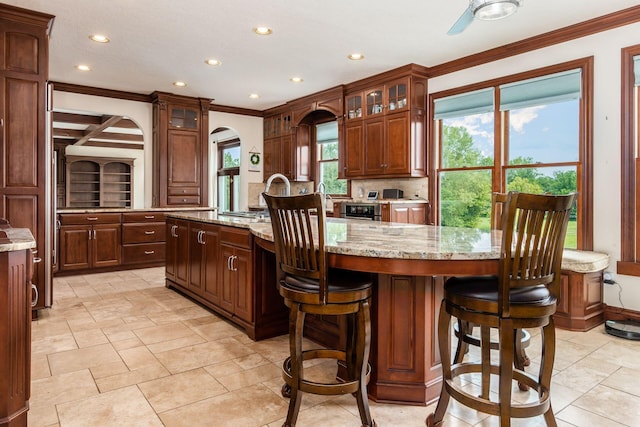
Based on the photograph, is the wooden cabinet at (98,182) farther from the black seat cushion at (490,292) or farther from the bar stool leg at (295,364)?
the black seat cushion at (490,292)

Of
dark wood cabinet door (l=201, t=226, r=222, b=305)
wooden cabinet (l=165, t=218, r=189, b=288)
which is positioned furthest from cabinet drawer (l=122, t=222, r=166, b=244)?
dark wood cabinet door (l=201, t=226, r=222, b=305)

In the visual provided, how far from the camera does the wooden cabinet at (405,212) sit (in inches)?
203

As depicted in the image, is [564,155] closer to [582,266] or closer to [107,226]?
[582,266]

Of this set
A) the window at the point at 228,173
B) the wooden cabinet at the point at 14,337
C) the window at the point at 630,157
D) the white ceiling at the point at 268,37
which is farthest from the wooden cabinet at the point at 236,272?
the window at the point at 228,173

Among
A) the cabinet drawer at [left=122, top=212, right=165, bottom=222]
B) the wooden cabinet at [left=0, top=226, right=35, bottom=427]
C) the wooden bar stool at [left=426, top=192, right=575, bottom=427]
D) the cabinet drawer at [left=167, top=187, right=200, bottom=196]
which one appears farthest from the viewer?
the cabinet drawer at [left=167, top=187, right=200, bottom=196]

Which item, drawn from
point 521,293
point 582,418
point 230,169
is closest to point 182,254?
point 521,293

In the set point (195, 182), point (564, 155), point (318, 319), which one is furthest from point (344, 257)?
point (195, 182)

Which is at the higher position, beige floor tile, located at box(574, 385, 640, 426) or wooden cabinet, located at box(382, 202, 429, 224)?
wooden cabinet, located at box(382, 202, 429, 224)

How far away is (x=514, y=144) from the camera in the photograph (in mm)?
4621

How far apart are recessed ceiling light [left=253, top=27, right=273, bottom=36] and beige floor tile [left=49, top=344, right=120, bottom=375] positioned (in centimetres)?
313

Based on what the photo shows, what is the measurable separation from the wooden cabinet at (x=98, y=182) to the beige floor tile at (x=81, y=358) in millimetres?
9879

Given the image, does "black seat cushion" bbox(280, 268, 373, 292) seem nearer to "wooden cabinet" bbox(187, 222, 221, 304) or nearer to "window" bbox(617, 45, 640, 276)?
"wooden cabinet" bbox(187, 222, 221, 304)

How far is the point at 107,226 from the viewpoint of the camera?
5969 millimetres

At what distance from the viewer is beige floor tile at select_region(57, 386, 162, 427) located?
1.98 metres
